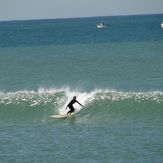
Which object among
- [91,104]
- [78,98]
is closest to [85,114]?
[91,104]

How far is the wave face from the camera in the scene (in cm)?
3158

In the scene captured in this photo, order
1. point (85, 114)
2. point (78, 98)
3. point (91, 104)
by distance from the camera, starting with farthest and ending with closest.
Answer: point (78, 98) < point (91, 104) < point (85, 114)

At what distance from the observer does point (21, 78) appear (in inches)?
1927

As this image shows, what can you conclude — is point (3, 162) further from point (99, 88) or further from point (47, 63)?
point (47, 63)

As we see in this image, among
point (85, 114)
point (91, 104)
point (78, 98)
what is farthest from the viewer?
point (78, 98)

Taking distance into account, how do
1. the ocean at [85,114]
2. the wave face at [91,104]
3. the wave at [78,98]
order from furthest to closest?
the wave at [78,98] → the wave face at [91,104] → the ocean at [85,114]

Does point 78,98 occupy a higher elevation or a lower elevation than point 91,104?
higher

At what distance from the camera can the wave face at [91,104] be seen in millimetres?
31578

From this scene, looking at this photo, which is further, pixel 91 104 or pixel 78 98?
pixel 78 98

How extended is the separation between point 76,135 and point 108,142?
195cm

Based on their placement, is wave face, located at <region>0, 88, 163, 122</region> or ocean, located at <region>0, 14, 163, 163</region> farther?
wave face, located at <region>0, 88, 163, 122</region>

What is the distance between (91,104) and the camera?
112 ft

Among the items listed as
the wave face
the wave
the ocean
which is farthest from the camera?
the wave

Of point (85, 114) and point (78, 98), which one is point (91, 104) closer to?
point (78, 98)
